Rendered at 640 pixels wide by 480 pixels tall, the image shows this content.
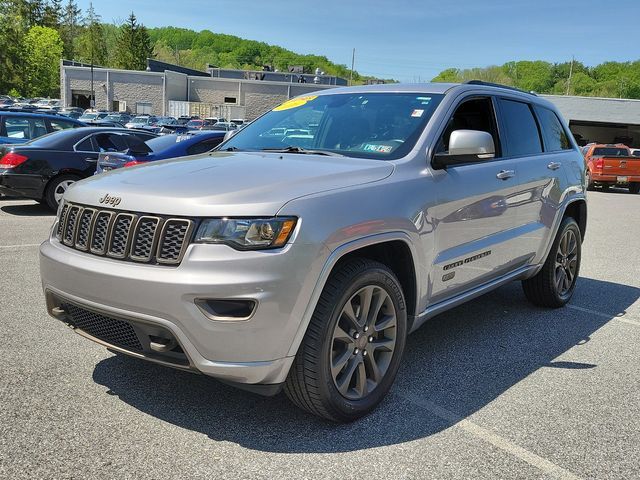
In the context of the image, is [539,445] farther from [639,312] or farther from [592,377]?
[639,312]

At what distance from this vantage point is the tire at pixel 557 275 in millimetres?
5465

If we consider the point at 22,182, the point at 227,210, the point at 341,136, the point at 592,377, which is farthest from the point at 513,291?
the point at 22,182

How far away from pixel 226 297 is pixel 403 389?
5.10ft

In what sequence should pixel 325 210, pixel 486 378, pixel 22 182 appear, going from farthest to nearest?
pixel 22 182 → pixel 486 378 → pixel 325 210

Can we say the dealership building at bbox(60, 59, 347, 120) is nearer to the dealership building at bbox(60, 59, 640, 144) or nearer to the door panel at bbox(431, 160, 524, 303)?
the dealership building at bbox(60, 59, 640, 144)

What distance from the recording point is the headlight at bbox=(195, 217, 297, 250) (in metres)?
2.78

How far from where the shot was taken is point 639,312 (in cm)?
584

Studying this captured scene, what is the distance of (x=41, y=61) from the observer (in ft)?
308

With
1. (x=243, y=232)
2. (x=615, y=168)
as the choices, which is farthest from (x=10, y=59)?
(x=243, y=232)

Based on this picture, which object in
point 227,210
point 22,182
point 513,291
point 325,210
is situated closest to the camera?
point 227,210

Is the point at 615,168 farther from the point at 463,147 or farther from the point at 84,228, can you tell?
the point at 84,228

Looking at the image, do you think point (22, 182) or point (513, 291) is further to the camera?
point (22, 182)

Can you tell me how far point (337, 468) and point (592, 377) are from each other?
7.07ft

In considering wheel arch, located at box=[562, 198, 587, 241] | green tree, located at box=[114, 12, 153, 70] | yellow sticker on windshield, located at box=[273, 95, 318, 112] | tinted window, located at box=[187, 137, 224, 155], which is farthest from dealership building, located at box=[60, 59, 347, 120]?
yellow sticker on windshield, located at box=[273, 95, 318, 112]
